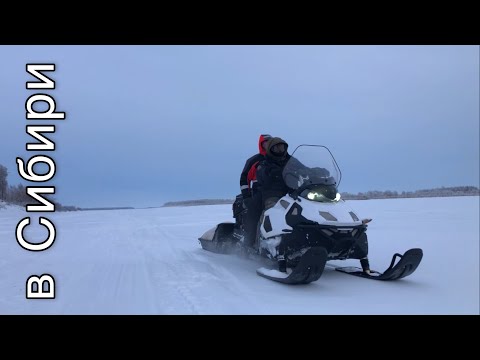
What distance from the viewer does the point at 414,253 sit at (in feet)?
17.0

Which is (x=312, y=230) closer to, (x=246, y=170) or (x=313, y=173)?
(x=313, y=173)

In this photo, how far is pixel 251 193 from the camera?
23.1 feet

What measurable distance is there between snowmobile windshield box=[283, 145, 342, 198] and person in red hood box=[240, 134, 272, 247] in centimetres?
66

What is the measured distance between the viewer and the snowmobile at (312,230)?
17.0 feet

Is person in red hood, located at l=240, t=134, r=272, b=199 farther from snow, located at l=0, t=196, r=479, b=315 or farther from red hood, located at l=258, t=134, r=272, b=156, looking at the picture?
snow, located at l=0, t=196, r=479, b=315

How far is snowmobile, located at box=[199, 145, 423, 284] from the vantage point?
5.19 metres

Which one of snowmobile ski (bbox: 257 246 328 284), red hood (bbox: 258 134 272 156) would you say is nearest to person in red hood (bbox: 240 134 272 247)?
red hood (bbox: 258 134 272 156)

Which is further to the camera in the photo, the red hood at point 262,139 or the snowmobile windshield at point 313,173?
Result: the red hood at point 262,139

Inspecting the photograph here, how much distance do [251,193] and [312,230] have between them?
1.80 metres

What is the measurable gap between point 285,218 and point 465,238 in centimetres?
418

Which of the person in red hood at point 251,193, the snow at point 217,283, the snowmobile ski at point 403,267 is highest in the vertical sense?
the person in red hood at point 251,193

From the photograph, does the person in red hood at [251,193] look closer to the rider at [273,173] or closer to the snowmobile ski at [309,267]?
the rider at [273,173]

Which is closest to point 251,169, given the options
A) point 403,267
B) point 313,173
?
point 313,173

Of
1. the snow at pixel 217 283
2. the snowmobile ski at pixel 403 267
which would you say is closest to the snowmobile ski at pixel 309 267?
the snow at pixel 217 283
